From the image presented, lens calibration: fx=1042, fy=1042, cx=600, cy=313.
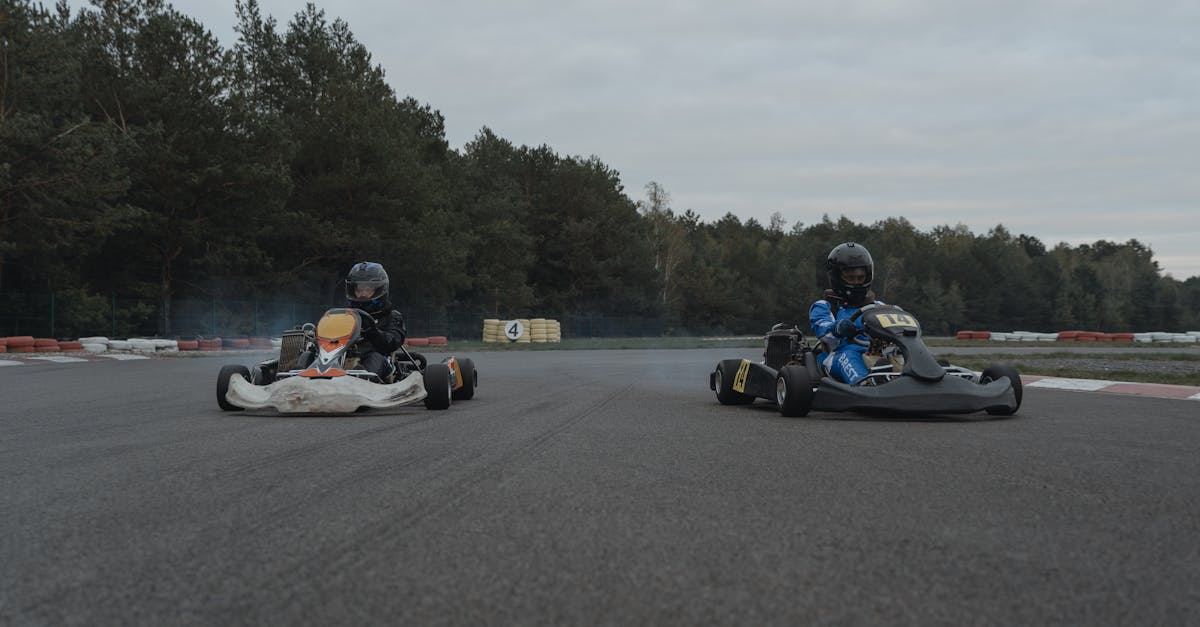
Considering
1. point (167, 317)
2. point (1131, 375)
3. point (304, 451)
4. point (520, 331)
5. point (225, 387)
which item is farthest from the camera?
point (520, 331)

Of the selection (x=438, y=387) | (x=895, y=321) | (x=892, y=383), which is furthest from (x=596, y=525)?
(x=438, y=387)

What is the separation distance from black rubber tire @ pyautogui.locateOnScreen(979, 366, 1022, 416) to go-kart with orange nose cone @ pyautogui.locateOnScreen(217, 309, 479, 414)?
14.7 feet

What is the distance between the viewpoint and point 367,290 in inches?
383

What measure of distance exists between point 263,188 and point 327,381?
26923 millimetres

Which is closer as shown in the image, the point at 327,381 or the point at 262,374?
the point at 327,381

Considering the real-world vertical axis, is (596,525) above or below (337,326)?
below

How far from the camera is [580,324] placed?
5681cm

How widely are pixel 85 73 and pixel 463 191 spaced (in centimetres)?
2255

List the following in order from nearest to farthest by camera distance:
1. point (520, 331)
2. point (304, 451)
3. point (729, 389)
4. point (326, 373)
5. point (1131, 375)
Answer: point (304, 451) < point (326, 373) < point (729, 389) < point (1131, 375) < point (520, 331)

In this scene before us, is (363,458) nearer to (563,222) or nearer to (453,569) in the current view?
(453,569)

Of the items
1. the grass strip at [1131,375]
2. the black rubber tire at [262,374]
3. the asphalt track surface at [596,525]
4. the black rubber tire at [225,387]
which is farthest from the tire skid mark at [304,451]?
the grass strip at [1131,375]

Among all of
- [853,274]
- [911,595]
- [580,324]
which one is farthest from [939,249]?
[911,595]

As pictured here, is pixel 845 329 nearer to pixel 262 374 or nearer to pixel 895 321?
pixel 895 321

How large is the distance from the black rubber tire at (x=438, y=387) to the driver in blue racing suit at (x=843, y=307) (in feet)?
10.3
